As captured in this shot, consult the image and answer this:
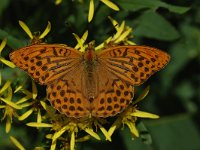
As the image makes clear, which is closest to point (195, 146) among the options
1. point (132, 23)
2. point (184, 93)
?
point (184, 93)

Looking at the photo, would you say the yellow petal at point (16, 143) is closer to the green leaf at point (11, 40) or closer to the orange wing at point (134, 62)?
the green leaf at point (11, 40)

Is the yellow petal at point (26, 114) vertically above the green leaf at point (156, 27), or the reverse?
the green leaf at point (156, 27)

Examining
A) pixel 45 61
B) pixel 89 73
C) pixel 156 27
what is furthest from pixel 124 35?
pixel 45 61

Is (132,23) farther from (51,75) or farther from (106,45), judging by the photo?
(51,75)

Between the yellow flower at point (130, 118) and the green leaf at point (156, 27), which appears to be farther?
the green leaf at point (156, 27)

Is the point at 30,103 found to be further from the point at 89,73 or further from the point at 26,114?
the point at 89,73

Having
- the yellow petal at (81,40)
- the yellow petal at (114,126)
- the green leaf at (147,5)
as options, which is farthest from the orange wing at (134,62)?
the green leaf at (147,5)

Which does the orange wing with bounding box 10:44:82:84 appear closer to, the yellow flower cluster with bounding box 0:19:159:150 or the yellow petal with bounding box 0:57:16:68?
the yellow flower cluster with bounding box 0:19:159:150
